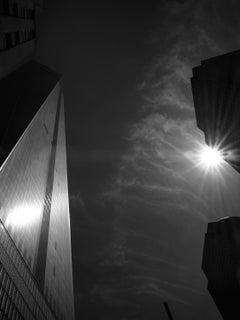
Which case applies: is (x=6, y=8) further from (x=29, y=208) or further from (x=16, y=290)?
(x=16, y=290)

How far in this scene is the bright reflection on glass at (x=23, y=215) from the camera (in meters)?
56.2

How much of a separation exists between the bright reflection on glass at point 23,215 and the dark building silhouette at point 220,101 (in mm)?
51387

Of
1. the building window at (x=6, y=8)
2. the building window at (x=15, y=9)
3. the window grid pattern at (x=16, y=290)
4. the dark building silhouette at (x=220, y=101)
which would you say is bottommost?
the window grid pattern at (x=16, y=290)

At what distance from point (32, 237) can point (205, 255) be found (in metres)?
110

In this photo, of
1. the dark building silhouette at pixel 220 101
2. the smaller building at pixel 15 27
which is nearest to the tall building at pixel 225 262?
the dark building silhouette at pixel 220 101

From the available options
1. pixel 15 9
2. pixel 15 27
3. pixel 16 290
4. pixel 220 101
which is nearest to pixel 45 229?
pixel 16 290

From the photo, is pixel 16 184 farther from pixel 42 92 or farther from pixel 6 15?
pixel 42 92

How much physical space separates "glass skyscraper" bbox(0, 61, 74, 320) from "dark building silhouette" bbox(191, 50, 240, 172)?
1886 inches

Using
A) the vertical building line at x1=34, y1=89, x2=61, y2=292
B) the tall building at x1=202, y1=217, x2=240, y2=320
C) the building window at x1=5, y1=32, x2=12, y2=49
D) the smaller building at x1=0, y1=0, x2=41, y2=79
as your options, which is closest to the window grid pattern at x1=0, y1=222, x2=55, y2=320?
the vertical building line at x1=34, y1=89, x2=61, y2=292

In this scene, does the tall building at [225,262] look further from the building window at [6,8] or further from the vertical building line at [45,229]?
the building window at [6,8]

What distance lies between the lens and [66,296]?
8656cm

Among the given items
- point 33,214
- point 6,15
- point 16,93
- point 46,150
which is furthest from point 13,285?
point 16,93

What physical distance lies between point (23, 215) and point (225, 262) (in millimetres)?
96538

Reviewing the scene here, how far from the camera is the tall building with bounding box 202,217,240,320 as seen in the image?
4481 inches
